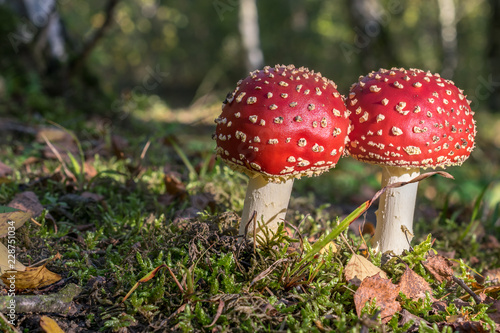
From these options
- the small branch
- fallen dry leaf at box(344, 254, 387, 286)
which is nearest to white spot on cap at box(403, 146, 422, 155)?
fallen dry leaf at box(344, 254, 387, 286)

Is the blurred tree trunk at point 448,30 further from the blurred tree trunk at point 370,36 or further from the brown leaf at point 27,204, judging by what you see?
the brown leaf at point 27,204

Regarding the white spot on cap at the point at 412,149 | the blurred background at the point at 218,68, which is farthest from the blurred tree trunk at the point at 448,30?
the white spot on cap at the point at 412,149

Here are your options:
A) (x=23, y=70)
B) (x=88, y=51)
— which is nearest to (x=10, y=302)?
(x=88, y=51)

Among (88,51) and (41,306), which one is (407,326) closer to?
(41,306)

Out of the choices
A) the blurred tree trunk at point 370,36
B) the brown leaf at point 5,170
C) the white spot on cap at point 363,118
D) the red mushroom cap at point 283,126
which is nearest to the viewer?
the red mushroom cap at point 283,126

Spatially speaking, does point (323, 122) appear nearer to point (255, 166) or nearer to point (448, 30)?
point (255, 166)

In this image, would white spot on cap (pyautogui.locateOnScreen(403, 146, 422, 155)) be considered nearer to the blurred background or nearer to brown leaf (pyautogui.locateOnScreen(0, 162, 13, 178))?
the blurred background
